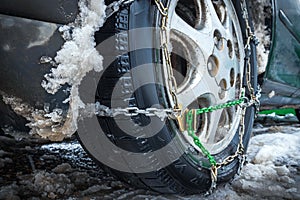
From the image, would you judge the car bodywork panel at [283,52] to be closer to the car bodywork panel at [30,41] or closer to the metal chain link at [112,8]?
the metal chain link at [112,8]

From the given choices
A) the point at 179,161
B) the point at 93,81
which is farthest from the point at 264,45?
the point at 93,81

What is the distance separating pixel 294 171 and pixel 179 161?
825 millimetres

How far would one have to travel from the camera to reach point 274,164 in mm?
1761

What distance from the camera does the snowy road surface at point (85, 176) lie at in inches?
51.8

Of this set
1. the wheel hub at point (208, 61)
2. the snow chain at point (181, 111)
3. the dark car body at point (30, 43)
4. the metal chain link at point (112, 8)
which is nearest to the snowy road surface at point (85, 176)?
the snow chain at point (181, 111)

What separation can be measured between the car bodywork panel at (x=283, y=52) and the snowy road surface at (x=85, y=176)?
0.36 meters

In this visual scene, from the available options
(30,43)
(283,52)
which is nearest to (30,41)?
(30,43)

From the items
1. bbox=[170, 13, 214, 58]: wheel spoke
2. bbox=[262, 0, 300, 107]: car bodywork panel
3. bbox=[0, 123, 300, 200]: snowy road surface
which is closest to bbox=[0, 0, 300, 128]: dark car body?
bbox=[170, 13, 214, 58]: wheel spoke

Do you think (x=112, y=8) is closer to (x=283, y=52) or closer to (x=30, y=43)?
(x=30, y=43)

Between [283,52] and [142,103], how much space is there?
118 centimetres

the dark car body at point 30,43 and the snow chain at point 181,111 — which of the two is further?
the snow chain at point 181,111

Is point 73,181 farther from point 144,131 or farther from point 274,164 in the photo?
point 274,164

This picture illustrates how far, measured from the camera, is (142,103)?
1036mm

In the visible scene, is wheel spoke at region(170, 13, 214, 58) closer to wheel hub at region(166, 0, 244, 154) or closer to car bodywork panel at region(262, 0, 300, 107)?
wheel hub at region(166, 0, 244, 154)
